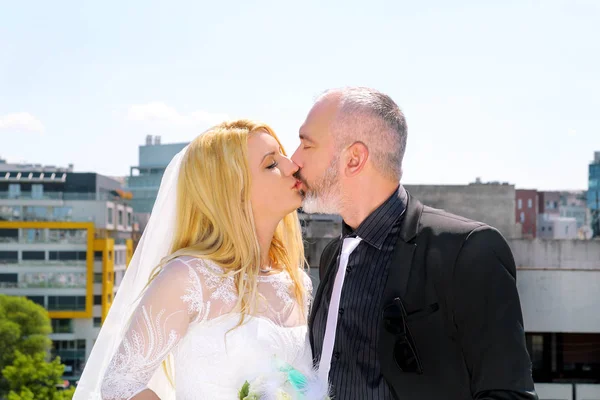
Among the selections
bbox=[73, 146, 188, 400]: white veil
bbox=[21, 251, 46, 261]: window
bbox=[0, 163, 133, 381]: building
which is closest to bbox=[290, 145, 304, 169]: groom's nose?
bbox=[73, 146, 188, 400]: white veil

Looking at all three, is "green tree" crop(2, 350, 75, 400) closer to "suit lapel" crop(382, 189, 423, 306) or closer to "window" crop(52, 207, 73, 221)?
"window" crop(52, 207, 73, 221)

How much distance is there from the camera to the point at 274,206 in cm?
272

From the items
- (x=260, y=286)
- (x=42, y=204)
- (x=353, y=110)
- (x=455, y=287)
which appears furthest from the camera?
(x=42, y=204)

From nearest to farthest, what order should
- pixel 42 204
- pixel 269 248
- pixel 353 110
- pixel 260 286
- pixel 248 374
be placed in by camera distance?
1. pixel 353 110
2. pixel 248 374
3. pixel 260 286
4. pixel 269 248
5. pixel 42 204

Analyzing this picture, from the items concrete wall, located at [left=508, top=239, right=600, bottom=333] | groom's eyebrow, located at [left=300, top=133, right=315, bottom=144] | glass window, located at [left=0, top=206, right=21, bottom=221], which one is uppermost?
groom's eyebrow, located at [left=300, top=133, right=315, bottom=144]

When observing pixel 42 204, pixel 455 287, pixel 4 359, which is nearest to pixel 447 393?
pixel 455 287

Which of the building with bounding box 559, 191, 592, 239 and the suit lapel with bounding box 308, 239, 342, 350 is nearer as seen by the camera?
the suit lapel with bounding box 308, 239, 342, 350

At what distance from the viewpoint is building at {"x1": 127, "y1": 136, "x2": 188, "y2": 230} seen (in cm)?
8838

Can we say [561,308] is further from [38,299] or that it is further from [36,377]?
[38,299]

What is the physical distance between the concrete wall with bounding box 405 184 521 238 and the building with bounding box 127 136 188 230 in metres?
72.7

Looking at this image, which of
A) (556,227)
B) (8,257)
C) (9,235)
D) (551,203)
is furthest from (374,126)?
(551,203)

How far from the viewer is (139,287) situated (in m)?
2.86

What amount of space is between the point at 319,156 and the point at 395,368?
26.3 inches

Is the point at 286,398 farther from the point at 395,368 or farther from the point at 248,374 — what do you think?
the point at 248,374
